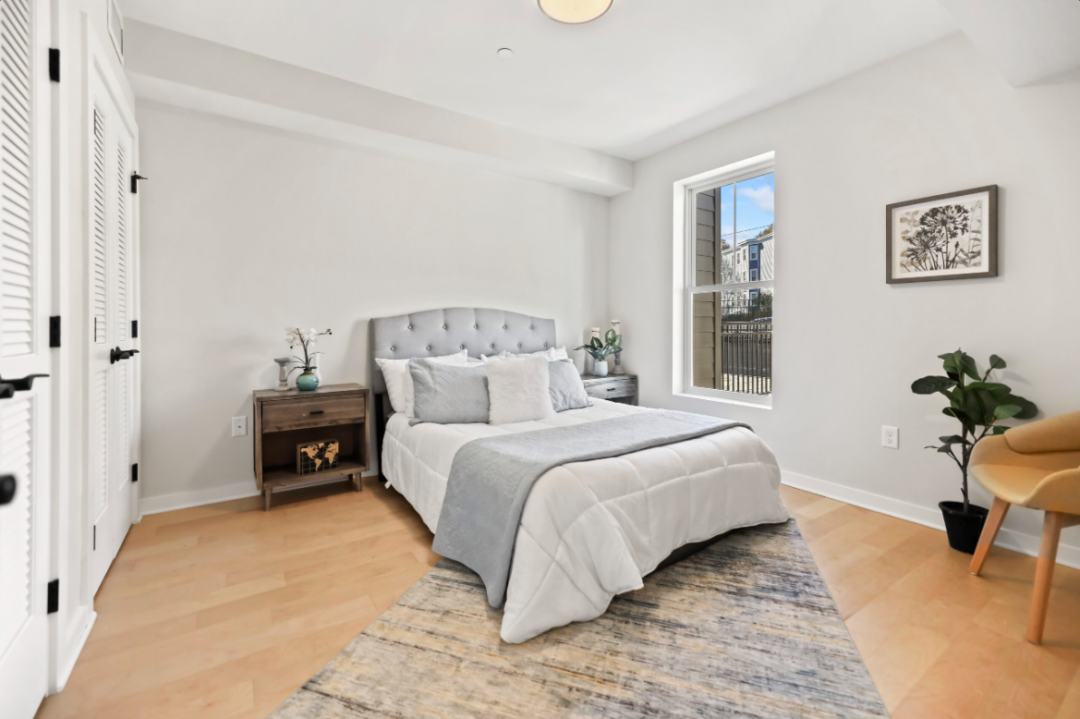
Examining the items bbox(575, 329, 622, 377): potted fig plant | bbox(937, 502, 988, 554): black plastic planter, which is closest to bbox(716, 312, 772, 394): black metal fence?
bbox(575, 329, 622, 377): potted fig plant

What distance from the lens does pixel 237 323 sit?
309 cm

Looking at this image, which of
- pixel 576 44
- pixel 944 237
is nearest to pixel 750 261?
pixel 944 237

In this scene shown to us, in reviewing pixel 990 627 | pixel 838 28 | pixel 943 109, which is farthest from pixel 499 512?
pixel 943 109

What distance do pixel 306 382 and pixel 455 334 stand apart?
1.13 m

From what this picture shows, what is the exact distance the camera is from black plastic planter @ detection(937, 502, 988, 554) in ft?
7.79

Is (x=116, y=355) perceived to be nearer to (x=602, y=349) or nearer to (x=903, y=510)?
(x=602, y=349)

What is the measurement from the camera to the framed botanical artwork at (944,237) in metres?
2.51

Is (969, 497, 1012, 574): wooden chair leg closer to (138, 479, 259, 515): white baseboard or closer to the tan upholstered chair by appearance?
the tan upholstered chair

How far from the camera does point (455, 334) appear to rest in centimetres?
381

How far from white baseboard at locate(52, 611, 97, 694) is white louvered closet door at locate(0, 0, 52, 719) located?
0.05 m

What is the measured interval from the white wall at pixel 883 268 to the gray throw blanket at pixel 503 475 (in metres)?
1.02

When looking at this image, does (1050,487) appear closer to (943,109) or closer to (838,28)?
(943,109)

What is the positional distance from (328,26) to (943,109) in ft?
10.4

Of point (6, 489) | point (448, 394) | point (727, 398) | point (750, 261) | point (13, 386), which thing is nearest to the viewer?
point (6, 489)
